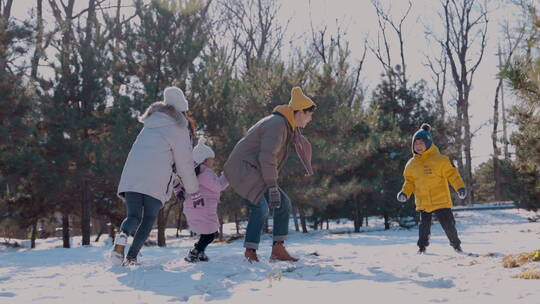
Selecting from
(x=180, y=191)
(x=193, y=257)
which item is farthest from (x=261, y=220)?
(x=180, y=191)

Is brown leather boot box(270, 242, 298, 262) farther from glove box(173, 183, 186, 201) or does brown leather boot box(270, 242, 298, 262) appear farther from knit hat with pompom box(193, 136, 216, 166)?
knit hat with pompom box(193, 136, 216, 166)

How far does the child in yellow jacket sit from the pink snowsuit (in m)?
2.23

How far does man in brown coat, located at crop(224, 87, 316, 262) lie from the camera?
512cm

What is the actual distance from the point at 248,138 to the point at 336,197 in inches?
353

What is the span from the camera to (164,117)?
5.14m

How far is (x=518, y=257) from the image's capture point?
16.0ft

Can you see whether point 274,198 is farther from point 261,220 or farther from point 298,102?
point 298,102

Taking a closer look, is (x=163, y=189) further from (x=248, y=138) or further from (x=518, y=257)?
(x=518, y=257)

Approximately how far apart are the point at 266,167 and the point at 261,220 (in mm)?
603

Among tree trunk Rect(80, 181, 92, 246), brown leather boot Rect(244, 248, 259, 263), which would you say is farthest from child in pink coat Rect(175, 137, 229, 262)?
tree trunk Rect(80, 181, 92, 246)

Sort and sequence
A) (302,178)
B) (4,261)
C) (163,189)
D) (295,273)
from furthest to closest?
(302,178), (4,261), (163,189), (295,273)

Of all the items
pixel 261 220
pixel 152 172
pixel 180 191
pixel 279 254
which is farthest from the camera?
pixel 180 191

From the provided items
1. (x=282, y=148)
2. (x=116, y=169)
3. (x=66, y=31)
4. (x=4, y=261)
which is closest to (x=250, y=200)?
(x=282, y=148)

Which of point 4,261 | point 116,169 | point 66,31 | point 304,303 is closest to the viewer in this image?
point 304,303
